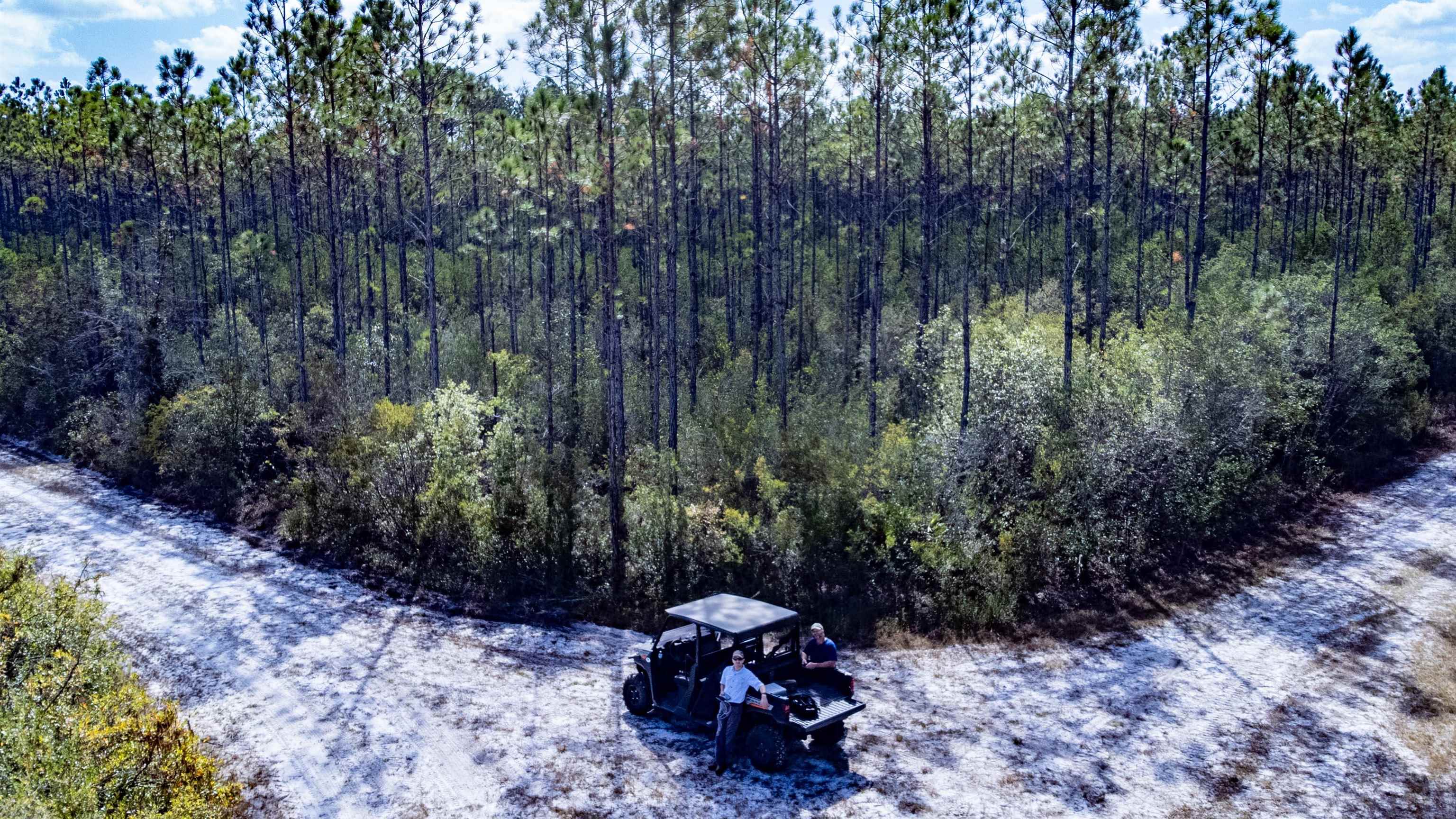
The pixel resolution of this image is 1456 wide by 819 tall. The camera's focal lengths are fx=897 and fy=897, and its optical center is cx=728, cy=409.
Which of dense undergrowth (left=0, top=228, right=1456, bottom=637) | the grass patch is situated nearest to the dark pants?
dense undergrowth (left=0, top=228, right=1456, bottom=637)

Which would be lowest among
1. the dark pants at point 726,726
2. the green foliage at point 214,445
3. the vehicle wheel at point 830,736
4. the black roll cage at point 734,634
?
the vehicle wheel at point 830,736

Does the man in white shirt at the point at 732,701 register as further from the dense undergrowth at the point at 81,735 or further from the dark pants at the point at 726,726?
the dense undergrowth at the point at 81,735

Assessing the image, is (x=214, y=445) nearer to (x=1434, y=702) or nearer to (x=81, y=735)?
(x=81, y=735)

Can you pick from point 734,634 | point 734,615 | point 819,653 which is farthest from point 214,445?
point 819,653

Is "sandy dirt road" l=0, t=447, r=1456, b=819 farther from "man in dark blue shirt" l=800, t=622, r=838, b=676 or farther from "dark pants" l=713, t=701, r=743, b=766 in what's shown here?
"man in dark blue shirt" l=800, t=622, r=838, b=676

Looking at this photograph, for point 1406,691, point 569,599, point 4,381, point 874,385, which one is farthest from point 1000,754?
point 4,381

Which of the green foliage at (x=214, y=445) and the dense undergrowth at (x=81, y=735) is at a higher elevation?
the green foliage at (x=214, y=445)

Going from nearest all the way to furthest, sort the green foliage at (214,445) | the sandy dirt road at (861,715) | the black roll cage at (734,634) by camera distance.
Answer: the sandy dirt road at (861,715) < the black roll cage at (734,634) < the green foliage at (214,445)

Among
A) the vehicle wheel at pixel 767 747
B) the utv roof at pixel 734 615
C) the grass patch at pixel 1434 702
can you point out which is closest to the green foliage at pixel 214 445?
the utv roof at pixel 734 615
